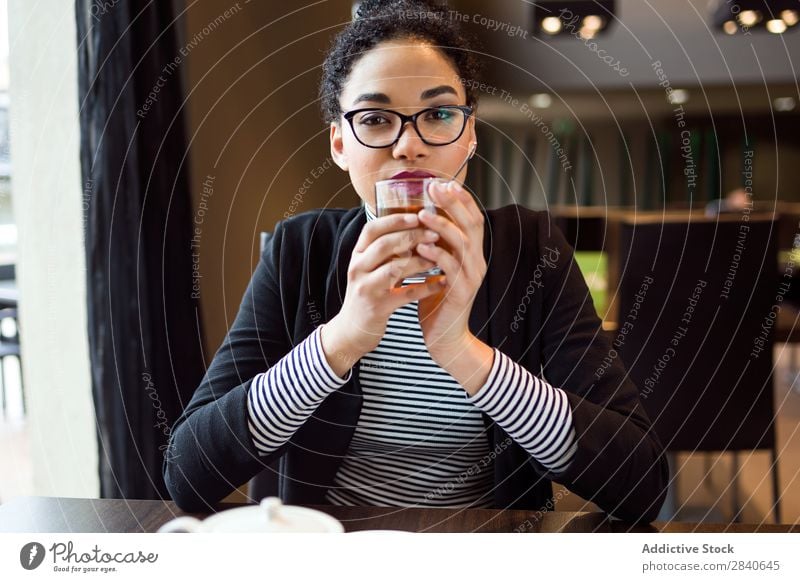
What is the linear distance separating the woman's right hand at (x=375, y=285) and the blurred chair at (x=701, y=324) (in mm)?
757

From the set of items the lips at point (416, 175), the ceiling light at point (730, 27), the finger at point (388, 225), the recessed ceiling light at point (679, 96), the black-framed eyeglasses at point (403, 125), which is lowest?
the finger at point (388, 225)

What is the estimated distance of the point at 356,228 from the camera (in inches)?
33.9

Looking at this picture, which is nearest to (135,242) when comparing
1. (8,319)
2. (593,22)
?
(8,319)

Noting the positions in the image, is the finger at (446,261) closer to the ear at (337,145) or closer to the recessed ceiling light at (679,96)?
the ear at (337,145)

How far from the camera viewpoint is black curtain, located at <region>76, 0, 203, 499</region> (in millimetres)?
838

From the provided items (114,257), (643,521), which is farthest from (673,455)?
(114,257)

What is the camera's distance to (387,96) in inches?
31.0

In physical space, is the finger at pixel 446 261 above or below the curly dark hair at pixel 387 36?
below

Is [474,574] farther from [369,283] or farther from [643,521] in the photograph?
[369,283]

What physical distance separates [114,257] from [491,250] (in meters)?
0.43

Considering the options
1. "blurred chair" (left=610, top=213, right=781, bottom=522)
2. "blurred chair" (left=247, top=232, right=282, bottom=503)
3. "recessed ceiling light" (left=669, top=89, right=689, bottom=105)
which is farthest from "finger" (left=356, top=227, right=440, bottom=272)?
"blurred chair" (left=610, top=213, right=781, bottom=522)

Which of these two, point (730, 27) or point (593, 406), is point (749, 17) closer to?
point (730, 27)

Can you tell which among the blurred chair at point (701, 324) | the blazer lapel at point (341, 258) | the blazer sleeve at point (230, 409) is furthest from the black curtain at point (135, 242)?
the blurred chair at point (701, 324)

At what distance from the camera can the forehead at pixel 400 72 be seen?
30.9 inches
